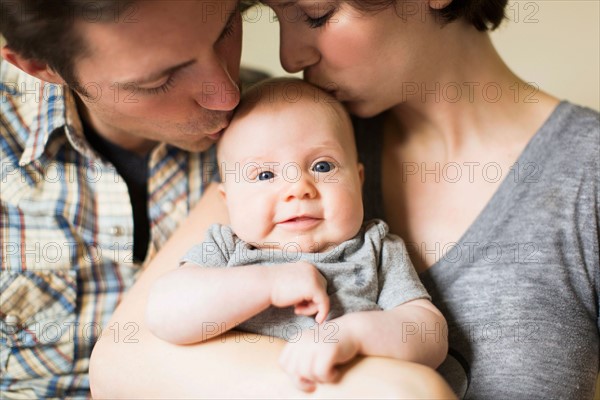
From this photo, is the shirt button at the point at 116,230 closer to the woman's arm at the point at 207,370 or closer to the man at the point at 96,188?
the man at the point at 96,188

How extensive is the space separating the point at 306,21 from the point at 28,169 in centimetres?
69

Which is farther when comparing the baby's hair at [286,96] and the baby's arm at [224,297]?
the baby's hair at [286,96]

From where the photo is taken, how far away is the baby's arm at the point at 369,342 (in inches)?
36.9

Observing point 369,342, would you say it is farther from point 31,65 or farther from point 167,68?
point 31,65

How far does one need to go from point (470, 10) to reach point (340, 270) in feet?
1.81

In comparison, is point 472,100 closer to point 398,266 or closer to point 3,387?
point 398,266

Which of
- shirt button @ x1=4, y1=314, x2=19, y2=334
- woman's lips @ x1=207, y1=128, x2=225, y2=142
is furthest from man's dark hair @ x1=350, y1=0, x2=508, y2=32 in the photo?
shirt button @ x1=4, y1=314, x2=19, y2=334

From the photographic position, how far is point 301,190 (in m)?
1.09

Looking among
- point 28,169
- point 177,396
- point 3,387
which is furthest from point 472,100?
point 3,387

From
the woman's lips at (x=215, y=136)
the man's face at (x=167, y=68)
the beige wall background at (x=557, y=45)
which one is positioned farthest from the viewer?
the beige wall background at (x=557, y=45)

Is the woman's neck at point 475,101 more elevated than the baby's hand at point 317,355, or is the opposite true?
the woman's neck at point 475,101

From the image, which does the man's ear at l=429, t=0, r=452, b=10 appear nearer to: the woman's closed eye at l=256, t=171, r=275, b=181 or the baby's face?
the baby's face

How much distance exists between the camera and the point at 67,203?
146 cm

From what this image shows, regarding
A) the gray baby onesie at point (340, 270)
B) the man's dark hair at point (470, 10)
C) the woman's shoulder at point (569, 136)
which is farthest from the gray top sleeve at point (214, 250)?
the woman's shoulder at point (569, 136)
